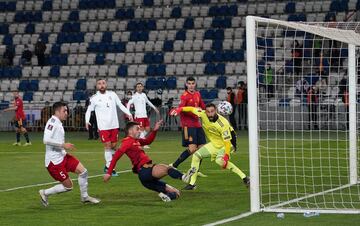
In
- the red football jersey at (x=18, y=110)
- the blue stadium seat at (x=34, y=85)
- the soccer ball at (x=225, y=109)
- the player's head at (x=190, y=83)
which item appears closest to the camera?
the soccer ball at (x=225, y=109)

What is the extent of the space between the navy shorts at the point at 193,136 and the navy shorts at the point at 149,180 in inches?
191

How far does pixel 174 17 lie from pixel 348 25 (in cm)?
3368

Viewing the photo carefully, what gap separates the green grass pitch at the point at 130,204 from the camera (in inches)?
520

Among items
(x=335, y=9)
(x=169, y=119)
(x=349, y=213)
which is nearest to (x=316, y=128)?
(x=169, y=119)

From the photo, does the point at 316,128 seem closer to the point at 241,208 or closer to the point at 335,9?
the point at 335,9

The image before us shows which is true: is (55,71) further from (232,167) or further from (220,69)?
(232,167)

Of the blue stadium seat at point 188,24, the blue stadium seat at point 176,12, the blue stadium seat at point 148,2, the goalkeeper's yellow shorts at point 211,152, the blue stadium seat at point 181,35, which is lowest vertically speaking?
the goalkeeper's yellow shorts at point 211,152

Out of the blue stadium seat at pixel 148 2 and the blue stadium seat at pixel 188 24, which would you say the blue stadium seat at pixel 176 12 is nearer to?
the blue stadium seat at pixel 188 24

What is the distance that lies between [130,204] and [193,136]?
203 inches

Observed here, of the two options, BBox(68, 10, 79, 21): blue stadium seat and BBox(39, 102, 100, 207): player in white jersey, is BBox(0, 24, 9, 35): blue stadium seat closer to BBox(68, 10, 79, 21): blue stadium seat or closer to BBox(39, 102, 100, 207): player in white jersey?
BBox(68, 10, 79, 21): blue stadium seat

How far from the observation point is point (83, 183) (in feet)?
50.0

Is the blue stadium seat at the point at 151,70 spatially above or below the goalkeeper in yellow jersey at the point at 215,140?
above

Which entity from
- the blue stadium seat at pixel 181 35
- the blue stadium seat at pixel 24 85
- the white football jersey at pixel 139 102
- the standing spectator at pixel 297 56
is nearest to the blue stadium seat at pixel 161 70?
the blue stadium seat at pixel 181 35

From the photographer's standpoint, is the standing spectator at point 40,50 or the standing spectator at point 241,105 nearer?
the standing spectator at point 241,105
